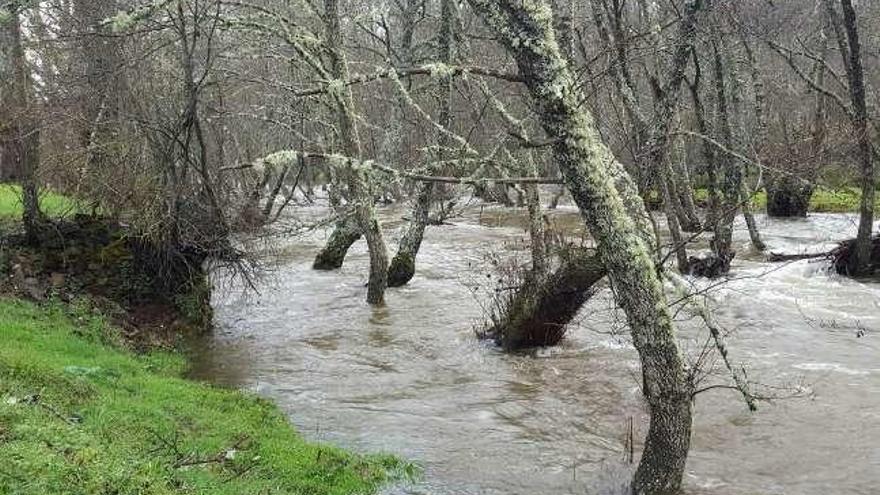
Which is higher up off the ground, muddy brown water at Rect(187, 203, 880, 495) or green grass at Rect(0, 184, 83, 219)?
green grass at Rect(0, 184, 83, 219)

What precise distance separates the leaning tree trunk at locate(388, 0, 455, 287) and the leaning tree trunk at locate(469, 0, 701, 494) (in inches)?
354

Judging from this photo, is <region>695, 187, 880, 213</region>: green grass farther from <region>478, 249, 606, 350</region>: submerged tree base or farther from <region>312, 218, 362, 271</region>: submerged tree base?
<region>478, 249, 606, 350</region>: submerged tree base

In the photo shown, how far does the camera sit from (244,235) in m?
13.5

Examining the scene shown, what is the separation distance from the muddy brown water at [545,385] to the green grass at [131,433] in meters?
0.63

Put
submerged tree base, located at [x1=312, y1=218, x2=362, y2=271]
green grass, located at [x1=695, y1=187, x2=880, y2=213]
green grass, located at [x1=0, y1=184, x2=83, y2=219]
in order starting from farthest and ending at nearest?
1. green grass, located at [x1=695, y1=187, x2=880, y2=213]
2. submerged tree base, located at [x1=312, y1=218, x2=362, y2=271]
3. green grass, located at [x1=0, y1=184, x2=83, y2=219]

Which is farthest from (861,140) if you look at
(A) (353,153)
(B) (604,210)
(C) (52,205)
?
(C) (52,205)

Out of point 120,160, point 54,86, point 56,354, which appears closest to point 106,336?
point 56,354

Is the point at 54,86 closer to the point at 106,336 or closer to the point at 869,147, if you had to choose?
the point at 106,336

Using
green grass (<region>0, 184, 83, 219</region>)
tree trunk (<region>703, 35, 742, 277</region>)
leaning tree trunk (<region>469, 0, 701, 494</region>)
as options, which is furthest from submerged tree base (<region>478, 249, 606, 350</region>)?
green grass (<region>0, 184, 83, 219</region>)

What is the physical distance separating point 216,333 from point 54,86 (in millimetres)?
5627

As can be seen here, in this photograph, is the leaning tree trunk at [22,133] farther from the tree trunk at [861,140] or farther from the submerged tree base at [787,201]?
the submerged tree base at [787,201]

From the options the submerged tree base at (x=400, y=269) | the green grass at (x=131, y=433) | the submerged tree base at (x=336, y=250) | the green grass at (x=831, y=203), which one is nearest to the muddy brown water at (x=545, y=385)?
the submerged tree base at (x=400, y=269)

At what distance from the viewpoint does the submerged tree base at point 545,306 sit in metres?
10.7

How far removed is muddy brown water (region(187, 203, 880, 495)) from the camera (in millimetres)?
8000
